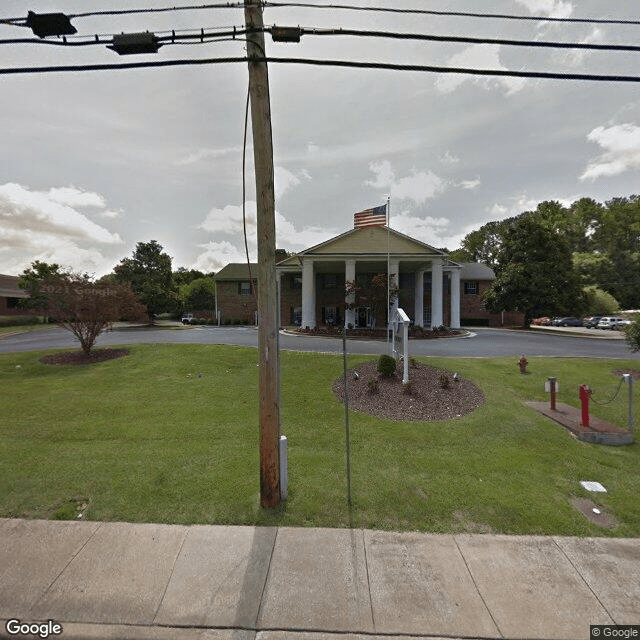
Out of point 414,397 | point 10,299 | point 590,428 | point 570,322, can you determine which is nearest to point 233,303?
point 414,397

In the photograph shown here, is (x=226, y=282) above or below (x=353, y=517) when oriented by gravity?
above

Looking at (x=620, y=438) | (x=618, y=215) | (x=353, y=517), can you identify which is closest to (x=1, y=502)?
(x=353, y=517)

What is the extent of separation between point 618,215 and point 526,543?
2948 inches

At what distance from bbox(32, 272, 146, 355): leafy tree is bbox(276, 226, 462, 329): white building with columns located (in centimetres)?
1039

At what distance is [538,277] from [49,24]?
117 feet

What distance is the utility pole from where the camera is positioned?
419 centimetres

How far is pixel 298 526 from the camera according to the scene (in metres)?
4.02

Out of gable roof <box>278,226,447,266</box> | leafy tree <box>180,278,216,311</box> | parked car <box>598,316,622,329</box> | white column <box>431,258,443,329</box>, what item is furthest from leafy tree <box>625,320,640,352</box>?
leafy tree <box>180,278,216,311</box>

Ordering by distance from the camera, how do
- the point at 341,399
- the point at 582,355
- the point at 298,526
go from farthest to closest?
1. the point at 582,355
2. the point at 341,399
3. the point at 298,526

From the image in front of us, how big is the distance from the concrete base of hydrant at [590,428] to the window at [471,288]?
31.7 metres

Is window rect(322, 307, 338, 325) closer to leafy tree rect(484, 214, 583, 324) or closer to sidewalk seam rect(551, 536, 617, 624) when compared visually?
leafy tree rect(484, 214, 583, 324)

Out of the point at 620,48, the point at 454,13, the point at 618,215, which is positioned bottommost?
the point at 620,48

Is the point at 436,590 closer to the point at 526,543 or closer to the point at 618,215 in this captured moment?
the point at 526,543

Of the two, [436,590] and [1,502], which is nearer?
[436,590]
